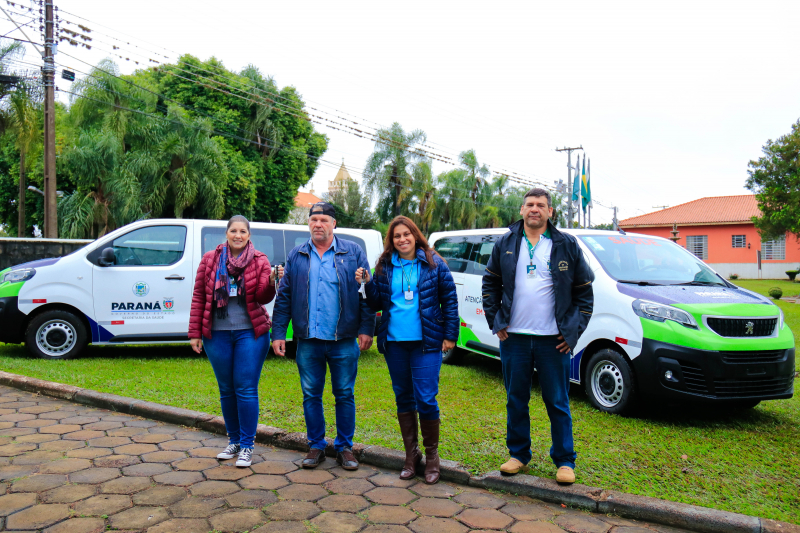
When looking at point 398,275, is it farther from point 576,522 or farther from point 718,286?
→ point 718,286

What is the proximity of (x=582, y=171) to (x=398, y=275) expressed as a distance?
125 ft

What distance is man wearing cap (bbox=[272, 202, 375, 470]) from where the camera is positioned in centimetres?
421

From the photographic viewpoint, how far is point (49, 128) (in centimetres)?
1596

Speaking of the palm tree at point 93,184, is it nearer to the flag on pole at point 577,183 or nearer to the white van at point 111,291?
the white van at point 111,291

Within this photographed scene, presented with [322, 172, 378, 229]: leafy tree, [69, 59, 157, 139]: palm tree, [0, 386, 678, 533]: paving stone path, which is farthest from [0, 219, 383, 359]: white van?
[322, 172, 378, 229]: leafy tree

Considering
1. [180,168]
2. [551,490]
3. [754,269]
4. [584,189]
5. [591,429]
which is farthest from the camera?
[754,269]

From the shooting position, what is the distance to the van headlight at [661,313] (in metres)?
5.22

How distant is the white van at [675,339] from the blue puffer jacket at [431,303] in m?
2.27

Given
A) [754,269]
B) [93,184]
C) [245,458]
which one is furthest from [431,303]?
[754,269]

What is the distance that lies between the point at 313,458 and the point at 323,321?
0.99 m

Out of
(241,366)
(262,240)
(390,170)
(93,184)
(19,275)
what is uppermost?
(390,170)

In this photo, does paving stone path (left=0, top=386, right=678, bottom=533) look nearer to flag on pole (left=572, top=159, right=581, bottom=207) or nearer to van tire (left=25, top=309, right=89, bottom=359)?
van tire (left=25, top=309, right=89, bottom=359)

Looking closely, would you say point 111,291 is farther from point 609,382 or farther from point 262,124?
point 262,124

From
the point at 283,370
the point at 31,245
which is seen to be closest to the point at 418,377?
the point at 283,370
